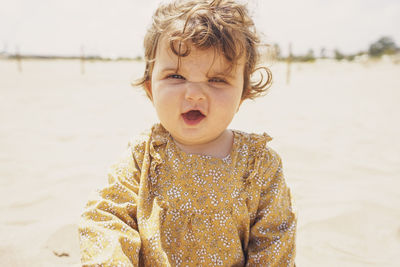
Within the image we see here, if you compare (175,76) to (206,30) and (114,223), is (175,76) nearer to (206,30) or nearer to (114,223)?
(206,30)

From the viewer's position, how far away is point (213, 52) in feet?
4.49

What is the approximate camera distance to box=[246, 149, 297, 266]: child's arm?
1420 millimetres

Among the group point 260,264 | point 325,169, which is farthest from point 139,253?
point 325,169

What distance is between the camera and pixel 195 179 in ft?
4.69

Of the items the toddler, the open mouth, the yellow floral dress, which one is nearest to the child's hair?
the toddler

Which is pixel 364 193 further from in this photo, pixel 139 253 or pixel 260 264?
pixel 139 253

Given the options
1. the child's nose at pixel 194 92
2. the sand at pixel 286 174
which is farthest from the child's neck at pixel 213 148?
the sand at pixel 286 174

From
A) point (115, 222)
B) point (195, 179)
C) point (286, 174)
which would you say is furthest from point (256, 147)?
point (286, 174)

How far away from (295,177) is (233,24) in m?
2.11

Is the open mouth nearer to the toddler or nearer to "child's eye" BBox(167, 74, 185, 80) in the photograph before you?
the toddler

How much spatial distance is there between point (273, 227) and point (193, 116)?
0.65m

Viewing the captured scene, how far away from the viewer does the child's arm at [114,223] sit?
1.23 meters

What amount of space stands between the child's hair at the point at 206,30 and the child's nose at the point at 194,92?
0.14 meters

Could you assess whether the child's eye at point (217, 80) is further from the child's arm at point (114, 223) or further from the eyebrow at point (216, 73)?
the child's arm at point (114, 223)
